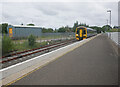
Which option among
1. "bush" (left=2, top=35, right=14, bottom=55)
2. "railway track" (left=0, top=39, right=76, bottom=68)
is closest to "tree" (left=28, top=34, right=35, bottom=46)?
"bush" (left=2, top=35, right=14, bottom=55)

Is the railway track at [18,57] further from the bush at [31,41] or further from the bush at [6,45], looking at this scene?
the bush at [31,41]

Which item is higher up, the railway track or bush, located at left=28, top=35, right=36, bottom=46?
bush, located at left=28, top=35, right=36, bottom=46

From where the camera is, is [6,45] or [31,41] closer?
[6,45]

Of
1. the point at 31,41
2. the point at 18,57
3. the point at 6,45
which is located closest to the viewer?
the point at 18,57

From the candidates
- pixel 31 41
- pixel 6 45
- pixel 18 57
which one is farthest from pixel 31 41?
pixel 18 57

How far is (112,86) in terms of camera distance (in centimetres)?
464

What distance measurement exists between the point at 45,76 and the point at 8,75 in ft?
4.92

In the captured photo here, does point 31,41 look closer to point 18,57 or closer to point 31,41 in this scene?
point 31,41

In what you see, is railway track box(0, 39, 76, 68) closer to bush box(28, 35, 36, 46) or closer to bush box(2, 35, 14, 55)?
bush box(2, 35, 14, 55)

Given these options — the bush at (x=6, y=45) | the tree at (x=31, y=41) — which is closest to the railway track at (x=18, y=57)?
the bush at (x=6, y=45)

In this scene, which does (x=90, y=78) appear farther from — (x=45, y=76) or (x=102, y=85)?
(x=45, y=76)

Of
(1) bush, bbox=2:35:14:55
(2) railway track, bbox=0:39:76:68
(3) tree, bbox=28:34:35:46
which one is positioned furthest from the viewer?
(3) tree, bbox=28:34:35:46

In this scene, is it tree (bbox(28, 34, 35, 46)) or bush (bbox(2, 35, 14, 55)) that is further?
tree (bbox(28, 34, 35, 46))

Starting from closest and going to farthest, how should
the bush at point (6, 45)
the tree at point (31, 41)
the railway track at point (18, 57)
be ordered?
the railway track at point (18, 57) < the bush at point (6, 45) < the tree at point (31, 41)
